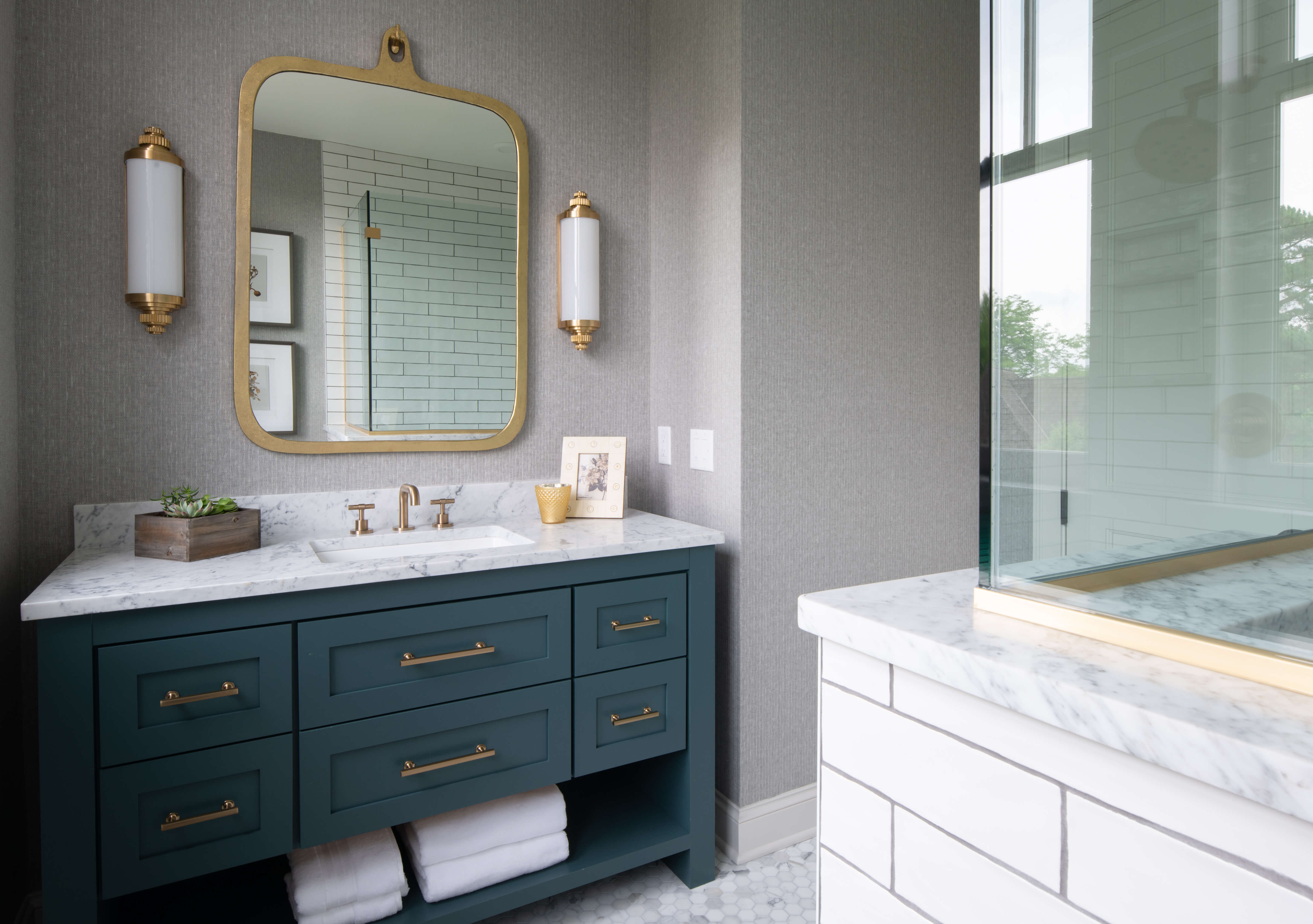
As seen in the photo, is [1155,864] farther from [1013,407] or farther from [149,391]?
[149,391]

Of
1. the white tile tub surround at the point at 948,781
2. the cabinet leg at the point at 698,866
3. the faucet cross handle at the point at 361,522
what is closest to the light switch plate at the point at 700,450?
the faucet cross handle at the point at 361,522

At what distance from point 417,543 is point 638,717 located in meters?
0.72

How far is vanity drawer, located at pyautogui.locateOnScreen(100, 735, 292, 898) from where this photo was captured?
1.31 metres

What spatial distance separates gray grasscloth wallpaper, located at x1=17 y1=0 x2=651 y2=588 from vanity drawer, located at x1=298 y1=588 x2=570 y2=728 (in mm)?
637

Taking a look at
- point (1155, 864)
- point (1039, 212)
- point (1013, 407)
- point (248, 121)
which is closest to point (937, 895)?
point (1155, 864)

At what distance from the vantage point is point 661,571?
1850 mm

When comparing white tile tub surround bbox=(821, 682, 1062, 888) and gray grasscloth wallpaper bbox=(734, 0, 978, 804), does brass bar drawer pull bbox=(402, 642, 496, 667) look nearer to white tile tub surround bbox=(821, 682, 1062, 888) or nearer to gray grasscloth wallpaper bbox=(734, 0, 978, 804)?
gray grasscloth wallpaper bbox=(734, 0, 978, 804)

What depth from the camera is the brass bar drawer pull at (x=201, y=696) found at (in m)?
1.34

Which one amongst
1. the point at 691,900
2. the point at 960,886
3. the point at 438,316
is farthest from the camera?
the point at 438,316

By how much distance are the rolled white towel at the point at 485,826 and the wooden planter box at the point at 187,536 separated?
0.72m

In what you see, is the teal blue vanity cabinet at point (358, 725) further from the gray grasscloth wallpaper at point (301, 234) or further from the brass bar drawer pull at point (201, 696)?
the gray grasscloth wallpaper at point (301, 234)

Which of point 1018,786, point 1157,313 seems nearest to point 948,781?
point 1018,786

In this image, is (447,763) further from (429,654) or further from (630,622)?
(630,622)

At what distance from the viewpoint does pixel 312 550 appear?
1.73 metres
